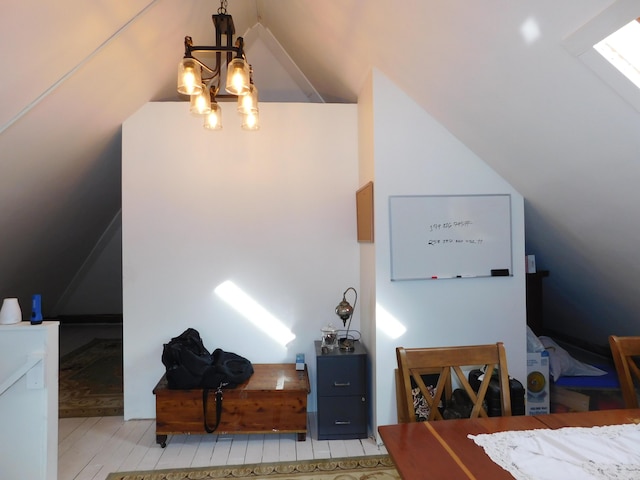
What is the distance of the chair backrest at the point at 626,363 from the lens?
62.7 inches

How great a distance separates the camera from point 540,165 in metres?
2.27

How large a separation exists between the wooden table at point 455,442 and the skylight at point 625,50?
1342 millimetres

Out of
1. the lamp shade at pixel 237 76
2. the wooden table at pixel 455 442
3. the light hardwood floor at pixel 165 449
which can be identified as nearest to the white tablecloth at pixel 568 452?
the wooden table at pixel 455 442

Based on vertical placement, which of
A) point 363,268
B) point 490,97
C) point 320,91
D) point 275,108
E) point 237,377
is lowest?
point 237,377

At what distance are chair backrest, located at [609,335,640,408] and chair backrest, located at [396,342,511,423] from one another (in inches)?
19.6

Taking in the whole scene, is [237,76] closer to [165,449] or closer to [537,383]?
[165,449]

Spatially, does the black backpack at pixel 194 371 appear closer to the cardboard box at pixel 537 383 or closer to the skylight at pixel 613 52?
the cardboard box at pixel 537 383

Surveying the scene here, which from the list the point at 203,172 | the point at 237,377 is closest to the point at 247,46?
the point at 203,172

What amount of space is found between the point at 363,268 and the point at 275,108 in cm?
150

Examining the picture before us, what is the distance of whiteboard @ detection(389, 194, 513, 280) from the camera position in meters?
2.61

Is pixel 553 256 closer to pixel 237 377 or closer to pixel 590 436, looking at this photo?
pixel 590 436

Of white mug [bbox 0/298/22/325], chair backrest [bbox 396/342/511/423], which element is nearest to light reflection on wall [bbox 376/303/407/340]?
chair backrest [bbox 396/342/511/423]

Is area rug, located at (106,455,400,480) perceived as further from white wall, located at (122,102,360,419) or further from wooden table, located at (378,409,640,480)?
wooden table, located at (378,409,640,480)

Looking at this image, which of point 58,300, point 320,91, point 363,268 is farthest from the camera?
point 58,300
